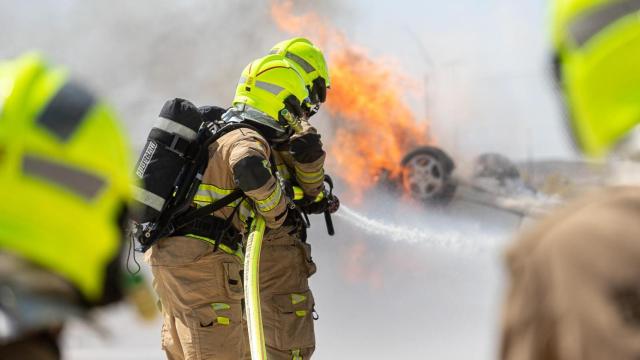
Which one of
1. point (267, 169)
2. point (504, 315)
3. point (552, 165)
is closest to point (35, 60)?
point (504, 315)

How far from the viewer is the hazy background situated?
8.54 m

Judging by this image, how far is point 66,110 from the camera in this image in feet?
4.73

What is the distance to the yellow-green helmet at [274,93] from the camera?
5352 millimetres

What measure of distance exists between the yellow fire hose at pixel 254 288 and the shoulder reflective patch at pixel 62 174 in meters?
3.24

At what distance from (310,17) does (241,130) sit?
548 centimetres

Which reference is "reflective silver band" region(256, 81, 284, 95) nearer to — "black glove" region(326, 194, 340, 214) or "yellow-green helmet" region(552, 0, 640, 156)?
"black glove" region(326, 194, 340, 214)

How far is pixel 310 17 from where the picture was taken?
1040 centimetres

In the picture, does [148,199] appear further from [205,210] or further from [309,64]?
[309,64]

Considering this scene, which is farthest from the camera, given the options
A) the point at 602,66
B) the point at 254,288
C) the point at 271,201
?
the point at 271,201

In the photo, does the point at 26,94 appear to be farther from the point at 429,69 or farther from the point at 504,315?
the point at 429,69

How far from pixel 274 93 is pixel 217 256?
88 cm

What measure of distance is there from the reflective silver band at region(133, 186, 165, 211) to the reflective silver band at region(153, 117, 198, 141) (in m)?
0.30

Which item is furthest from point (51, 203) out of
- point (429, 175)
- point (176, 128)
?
point (429, 175)

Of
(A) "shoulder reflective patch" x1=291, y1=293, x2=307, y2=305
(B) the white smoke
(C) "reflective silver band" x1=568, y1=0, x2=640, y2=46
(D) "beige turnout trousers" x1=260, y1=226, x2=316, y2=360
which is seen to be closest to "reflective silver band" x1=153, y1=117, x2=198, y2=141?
(D) "beige turnout trousers" x1=260, y1=226, x2=316, y2=360
